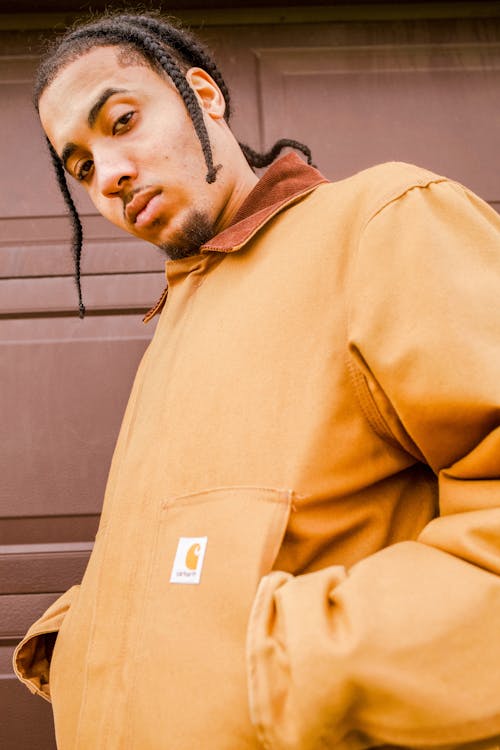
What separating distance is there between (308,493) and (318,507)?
0.10 feet

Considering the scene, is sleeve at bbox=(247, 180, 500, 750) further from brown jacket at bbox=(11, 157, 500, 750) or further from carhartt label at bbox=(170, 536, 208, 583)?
carhartt label at bbox=(170, 536, 208, 583)

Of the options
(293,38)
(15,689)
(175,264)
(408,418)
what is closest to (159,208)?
(175,264)

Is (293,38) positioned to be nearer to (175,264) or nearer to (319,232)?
(175,264)

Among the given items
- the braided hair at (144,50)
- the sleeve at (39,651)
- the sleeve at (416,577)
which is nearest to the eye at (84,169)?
the braided hair at (144,50)

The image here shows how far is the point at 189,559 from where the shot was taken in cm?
81

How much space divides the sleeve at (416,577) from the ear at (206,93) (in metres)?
0.60

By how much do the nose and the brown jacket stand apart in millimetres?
229

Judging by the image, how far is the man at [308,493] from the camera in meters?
0.65

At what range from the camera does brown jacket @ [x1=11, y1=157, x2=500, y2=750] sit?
65cm

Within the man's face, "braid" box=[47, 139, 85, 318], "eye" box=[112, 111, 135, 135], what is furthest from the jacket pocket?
"braid" box=[47, 139, 85, 318]

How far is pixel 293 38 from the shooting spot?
1.94 meters

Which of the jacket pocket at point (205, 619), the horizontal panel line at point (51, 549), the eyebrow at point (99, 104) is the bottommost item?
the horizontal panel line at point (51, 549)

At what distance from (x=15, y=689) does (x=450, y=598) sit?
1.36 m

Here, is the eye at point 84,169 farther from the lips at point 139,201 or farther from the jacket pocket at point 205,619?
the jacket pocket at point 205,619
